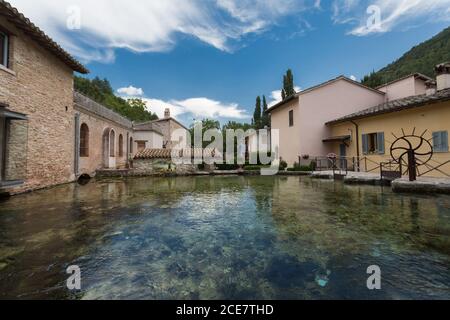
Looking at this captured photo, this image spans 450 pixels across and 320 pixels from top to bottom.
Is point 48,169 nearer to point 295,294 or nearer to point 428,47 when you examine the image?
point 295,294

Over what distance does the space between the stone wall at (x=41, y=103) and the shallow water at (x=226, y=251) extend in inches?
163

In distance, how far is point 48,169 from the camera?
9617mm

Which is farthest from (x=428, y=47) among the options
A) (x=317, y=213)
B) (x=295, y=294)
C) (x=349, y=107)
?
(x=295, y=294)

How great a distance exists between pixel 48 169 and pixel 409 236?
12946 mm

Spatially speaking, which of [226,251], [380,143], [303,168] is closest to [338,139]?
[380,143]

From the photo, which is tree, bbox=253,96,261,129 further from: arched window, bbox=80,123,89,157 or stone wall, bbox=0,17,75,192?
stone wall, bbox=0,17,75,192

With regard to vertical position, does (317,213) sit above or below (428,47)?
below

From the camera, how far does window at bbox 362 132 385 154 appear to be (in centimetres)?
1296

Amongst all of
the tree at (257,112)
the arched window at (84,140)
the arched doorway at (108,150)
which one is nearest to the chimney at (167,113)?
the arched doorway at (108,150)

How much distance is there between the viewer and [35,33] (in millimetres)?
7922

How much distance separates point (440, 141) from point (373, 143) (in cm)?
395

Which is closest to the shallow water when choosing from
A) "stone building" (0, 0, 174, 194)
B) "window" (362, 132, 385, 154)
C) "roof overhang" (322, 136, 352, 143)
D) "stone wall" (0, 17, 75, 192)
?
"stone building" (0, 0, 174, 194)

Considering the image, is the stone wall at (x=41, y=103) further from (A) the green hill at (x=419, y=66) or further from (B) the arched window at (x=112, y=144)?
(A) the green hill at (x=419, y=66)

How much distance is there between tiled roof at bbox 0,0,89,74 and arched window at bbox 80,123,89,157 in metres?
4.05
